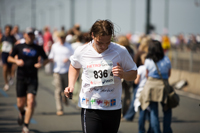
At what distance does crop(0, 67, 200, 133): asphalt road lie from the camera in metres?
7.56

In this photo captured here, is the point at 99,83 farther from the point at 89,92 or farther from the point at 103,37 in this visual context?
the point at 103,37

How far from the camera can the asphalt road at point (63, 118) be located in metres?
7.56

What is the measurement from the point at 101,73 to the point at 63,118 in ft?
15.9

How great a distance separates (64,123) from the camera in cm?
817

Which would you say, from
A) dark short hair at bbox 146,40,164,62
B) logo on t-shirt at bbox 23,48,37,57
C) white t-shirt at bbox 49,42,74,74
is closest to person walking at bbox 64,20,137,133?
dark short hair at bbox 146,40,164,62

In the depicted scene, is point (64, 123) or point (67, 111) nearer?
point (64, 123)

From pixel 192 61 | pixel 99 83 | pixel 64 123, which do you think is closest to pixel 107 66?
pixel 99 83

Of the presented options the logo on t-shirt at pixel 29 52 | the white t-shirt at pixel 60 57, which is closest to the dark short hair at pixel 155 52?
the logo on t-shirt at pixel 29 52

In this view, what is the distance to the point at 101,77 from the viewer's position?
4.14 metres

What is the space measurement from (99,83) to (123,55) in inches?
17.1

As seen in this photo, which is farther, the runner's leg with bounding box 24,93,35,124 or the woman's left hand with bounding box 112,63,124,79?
the runner's leg with bounding box 24,93,35,124

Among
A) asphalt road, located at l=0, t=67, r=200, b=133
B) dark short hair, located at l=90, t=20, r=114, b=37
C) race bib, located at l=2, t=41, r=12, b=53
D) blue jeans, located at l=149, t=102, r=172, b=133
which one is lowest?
asphalt road, located at l=0, t=67, r=200, b=133

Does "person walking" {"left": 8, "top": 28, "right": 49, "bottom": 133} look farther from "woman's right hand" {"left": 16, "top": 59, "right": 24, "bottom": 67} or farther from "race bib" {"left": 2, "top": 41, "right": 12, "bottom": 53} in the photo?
"race bib" {"left": 2, "top": 41, "right": 12, "bottom": 53}

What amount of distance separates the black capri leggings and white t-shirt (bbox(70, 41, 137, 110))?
0.20 feet
